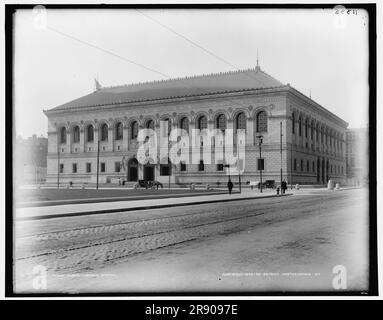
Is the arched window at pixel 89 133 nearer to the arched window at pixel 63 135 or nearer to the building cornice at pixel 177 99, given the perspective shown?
the building cornice at pixel 177 99

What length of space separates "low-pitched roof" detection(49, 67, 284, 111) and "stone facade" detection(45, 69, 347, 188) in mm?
697

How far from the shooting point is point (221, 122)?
5484 centimetres

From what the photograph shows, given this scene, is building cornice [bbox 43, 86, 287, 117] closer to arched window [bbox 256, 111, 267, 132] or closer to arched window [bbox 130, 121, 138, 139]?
arched window [bbox 256, 111, 267, 132]

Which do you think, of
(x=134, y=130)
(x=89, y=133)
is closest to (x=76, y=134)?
(x=89, y=133)

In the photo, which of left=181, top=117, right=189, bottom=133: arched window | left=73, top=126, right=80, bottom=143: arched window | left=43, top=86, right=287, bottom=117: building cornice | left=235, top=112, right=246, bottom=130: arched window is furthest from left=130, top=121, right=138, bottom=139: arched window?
left=235, top=112, right=246, bottom=130: arched window

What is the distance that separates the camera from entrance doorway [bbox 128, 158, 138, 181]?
200ft

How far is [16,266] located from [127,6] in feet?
15.5

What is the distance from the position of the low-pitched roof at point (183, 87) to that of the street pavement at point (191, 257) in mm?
42056

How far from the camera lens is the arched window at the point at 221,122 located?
179 ft

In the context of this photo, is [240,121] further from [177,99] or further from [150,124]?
[150,124]

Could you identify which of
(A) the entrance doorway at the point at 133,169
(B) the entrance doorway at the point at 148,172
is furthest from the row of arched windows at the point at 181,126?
(B) the entrance doorway at the point at 148,172

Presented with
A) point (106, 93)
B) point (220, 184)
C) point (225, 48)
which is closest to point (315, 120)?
point (220, 184)

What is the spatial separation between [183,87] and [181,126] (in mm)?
5636

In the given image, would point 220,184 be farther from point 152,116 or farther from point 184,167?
point 152,116
